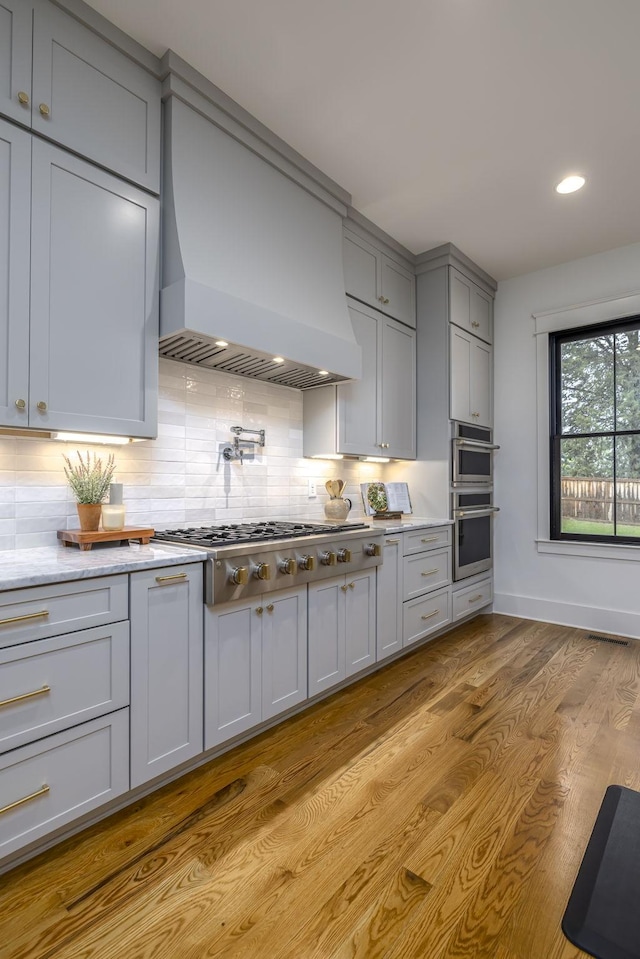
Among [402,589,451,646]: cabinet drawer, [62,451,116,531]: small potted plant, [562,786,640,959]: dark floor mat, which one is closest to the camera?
[562,786,640,959]: dark floor mat

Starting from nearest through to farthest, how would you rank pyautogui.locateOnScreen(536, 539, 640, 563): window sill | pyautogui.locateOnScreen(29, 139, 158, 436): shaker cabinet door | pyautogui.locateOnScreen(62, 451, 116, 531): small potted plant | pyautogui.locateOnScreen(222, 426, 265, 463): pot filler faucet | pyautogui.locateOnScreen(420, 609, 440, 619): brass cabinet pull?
pyautogui.locateOnScreen(29, 139, 158, 436): shaker cabinet door → pyautogui.locateOnScreen(62, 451, 116, 531): small potted plant → pyautogui.locateOnScreen(222, 426, 265, 463): pot filler faucet → pyautogui.locateOnScreen(420, 609, 440, 619): brass cabinet pull → pyautogui.locateOnScreen(536, 539, 640, 563): window sill

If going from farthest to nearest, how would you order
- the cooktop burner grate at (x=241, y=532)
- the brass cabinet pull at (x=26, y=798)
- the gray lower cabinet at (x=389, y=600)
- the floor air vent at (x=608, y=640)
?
the floor air vent at (x=608, y=640) < the gray lower cabinet at (x=389, y=600) < the cooktop burner grate at (x=241, y=532) < the brass cabinet pull at (x=26, y=798)

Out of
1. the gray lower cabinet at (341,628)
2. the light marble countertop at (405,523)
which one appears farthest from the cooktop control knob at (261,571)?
the light marble countertop at (405,523)

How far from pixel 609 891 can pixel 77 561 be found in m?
1.95

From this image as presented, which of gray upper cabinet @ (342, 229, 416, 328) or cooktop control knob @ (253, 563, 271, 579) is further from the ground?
gray upper cabinet @ (342, 229, 416, 328)

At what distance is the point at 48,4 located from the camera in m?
1.79

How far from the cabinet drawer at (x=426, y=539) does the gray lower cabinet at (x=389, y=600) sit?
102mm

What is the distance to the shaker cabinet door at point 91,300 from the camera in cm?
178

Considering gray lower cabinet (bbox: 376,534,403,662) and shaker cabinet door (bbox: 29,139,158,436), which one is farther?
gray lower cabinet (bbox: 376,534,403,662)

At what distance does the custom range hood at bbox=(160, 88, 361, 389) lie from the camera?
2137 millimetres

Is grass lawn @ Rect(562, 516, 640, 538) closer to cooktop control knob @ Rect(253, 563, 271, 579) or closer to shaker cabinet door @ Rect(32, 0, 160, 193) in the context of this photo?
cooktop control knob @ Rect(253, 563, 271, 579)

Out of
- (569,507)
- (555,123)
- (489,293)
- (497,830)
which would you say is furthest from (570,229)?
(497,830)

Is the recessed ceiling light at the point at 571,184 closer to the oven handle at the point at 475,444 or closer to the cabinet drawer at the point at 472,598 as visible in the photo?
the oven handle at the point at 475,444

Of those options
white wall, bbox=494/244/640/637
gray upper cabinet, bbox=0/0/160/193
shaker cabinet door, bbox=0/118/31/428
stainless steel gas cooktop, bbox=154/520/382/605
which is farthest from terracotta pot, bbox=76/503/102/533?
white wall, bbox=494/244/640/637
